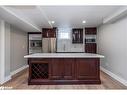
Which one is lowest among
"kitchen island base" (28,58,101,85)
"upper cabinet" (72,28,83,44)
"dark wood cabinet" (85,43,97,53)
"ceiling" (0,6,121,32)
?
"kitchen island base" (28,58,101,85)

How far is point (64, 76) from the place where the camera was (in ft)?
15.0

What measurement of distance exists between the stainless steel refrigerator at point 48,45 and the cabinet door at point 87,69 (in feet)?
12.6

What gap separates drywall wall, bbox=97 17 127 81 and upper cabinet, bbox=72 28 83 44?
5.18 feet

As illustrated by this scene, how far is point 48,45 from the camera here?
8242 mm

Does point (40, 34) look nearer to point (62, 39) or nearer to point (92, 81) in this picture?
point (62, 39)

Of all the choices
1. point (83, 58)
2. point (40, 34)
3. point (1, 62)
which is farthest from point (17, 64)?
point (83, 58)

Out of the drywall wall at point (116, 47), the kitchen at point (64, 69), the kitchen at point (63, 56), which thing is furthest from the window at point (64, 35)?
the kitchen at point (64, 69)

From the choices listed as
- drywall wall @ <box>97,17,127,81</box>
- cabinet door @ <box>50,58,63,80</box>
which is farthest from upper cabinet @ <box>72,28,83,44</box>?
cabinet door @ <box>50,58,63,80</box>

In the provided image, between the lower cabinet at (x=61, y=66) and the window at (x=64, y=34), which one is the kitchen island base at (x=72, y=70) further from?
the window at (x=64, y=34)

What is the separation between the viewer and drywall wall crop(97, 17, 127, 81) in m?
4.63

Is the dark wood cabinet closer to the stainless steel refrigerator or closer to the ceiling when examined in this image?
the stainless steel refrigerator

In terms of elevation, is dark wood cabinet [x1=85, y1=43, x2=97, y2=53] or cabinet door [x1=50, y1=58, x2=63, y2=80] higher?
dark wood cabinet [x1=85, y1=43, x2=97, y2=53]

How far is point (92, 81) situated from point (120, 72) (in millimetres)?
1077

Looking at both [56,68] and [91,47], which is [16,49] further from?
[91,47]
